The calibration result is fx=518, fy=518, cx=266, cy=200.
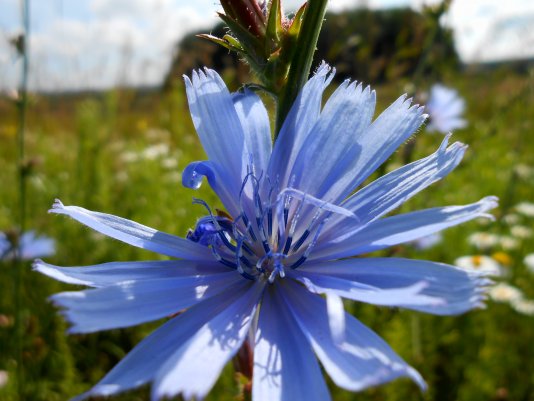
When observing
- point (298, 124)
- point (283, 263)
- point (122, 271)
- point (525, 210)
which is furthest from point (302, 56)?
point (525, 210)

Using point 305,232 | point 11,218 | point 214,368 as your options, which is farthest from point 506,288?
point 11,218

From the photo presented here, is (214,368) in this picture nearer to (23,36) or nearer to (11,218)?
(23,36)

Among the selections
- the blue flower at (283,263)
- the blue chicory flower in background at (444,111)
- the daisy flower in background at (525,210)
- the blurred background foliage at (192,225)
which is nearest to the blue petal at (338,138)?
the blue flower at (283,263)

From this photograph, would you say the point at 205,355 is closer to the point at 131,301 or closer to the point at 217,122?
the point at 131,301

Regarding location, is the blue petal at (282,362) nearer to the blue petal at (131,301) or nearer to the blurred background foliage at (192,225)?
the blue petal at (131,301)

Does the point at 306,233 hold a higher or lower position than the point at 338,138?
lower

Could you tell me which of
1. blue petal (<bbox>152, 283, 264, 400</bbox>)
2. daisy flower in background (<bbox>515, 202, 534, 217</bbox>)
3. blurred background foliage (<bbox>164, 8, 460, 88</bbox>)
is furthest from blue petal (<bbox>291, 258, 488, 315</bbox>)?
daisy flower in background (<bbox>515, 202, 534, 217</bbox>)

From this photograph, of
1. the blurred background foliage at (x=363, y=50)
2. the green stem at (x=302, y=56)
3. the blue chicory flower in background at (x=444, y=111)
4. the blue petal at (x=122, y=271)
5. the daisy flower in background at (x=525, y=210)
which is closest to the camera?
the blue petal at (x=122, y=271)
